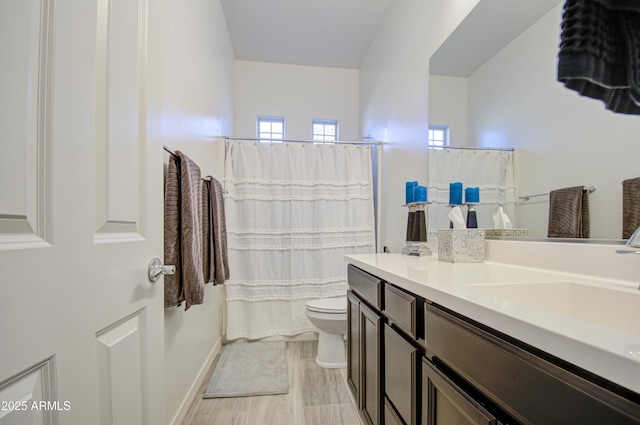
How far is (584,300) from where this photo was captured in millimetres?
748

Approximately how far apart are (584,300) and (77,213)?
3.87 ft

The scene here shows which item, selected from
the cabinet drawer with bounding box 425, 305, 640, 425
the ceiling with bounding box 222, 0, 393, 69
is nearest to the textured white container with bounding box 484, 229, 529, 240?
the cabinet drawer with bounding box 425, 305, 640, 425

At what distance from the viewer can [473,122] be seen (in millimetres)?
1437

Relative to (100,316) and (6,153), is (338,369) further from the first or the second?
(6,153)

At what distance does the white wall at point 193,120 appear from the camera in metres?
1.37

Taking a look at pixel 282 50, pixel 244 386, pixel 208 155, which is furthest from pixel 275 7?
pixel 244 386

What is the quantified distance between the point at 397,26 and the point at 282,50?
1.32m

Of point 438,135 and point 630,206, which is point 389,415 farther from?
point 438,135

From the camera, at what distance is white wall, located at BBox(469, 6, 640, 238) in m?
0.85

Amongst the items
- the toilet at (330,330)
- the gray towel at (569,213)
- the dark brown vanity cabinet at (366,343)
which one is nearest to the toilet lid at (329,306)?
the toilet at (330,330)

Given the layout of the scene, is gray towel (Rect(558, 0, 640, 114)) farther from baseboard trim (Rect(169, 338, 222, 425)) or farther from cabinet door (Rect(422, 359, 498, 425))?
baseboard trim (Rect(169, 338, 222, 425))

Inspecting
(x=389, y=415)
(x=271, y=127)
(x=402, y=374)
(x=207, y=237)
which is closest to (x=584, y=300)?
(x=402, y=374)

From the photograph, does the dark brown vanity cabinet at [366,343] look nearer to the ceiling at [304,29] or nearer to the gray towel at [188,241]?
the gray towel at [188,241]

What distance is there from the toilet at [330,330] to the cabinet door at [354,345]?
→ 42 cm
